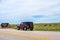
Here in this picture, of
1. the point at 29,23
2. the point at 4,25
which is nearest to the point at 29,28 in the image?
the point at 29,23

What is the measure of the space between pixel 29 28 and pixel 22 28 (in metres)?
1.57

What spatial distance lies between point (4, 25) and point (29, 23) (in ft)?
71.6

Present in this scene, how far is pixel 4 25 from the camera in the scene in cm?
6241

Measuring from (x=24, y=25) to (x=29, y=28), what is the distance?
3.98 ft

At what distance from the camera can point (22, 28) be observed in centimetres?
4238

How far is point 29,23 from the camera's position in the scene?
1655 inches

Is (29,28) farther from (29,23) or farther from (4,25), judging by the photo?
(4,25)

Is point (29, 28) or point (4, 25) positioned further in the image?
point (4, 25)

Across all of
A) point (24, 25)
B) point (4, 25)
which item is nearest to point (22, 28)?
point (24, 25)

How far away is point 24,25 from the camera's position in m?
41.7

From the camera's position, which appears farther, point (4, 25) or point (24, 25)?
point (4, 25)

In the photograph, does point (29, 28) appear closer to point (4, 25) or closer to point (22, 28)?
point (22, 28)

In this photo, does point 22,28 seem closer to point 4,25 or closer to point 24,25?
point 24,25
